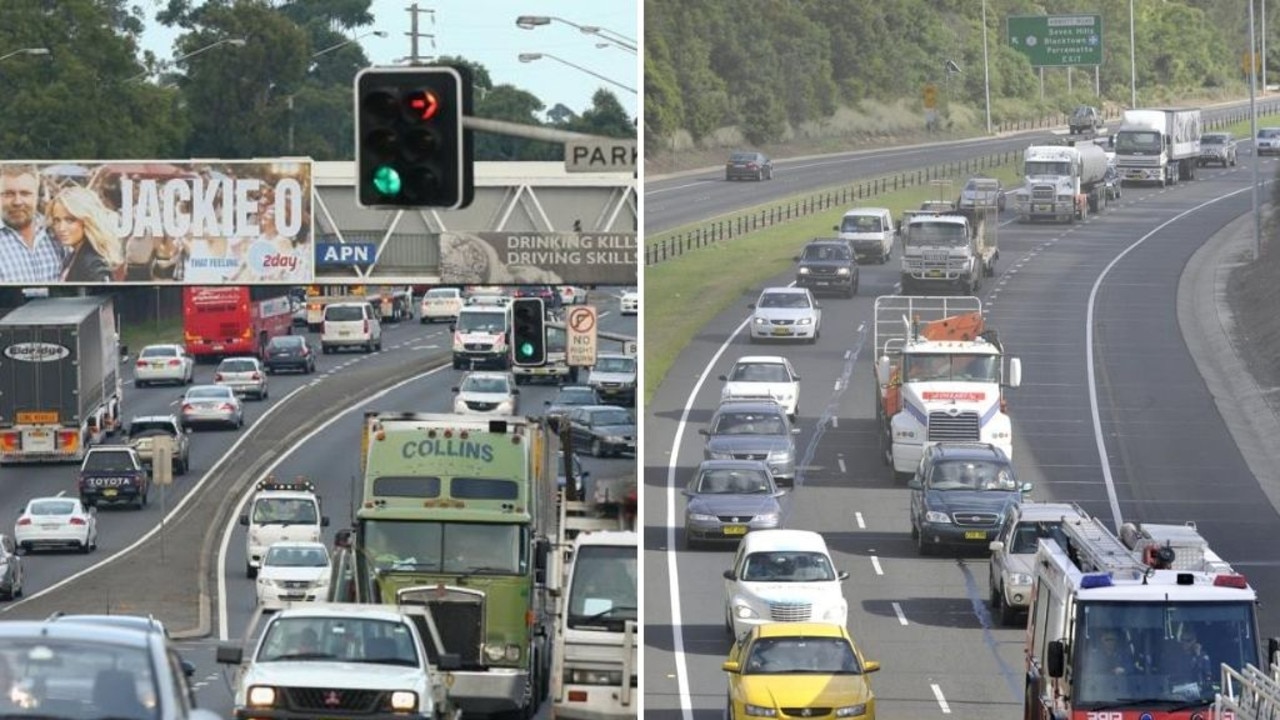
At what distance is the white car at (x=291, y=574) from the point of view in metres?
52.2

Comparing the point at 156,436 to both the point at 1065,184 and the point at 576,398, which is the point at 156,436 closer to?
the point at 576,398

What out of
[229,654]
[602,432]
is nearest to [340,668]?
[229,654]

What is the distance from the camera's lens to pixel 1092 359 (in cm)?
5775

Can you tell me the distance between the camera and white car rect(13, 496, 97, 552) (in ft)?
224

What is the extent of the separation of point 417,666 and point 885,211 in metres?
33.6

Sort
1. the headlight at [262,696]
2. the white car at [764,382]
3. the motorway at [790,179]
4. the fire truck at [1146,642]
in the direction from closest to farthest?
1. the headlight at [262,696]
2. the fire truck at [1146,642]
3. the white car at [764,382]
4. the motorway at [790,179]

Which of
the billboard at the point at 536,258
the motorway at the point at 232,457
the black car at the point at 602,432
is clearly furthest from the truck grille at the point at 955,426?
the billboard at the point at 536,258

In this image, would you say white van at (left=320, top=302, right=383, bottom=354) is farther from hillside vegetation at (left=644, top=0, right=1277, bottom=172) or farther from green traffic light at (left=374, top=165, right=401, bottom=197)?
green traffic light at (left=374, top=165, right=401, bottom=197)

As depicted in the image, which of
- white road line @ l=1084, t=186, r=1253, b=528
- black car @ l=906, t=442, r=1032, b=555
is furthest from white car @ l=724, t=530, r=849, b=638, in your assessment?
white road line @ l=1084, t=186, r=1253, b=528

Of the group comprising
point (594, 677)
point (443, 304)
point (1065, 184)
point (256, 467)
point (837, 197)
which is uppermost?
point (1065, 184)

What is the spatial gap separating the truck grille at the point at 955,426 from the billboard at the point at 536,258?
102 ft

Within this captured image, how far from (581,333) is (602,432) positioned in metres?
7.83

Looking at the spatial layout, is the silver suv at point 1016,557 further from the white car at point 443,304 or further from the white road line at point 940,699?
the white car at point 443,304

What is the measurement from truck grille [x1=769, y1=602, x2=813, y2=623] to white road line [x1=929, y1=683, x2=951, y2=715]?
2.10 metres
